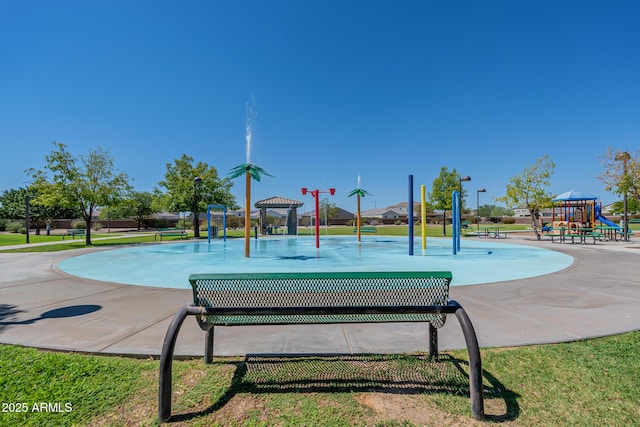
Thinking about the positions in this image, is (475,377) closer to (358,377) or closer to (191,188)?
Answer: (358,377)

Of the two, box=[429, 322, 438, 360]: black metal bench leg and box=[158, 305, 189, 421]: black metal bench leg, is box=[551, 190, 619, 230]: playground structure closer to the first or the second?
box=[429, 322, 438, 360]: black metal bench leg

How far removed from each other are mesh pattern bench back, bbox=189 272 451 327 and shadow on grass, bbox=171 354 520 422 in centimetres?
51

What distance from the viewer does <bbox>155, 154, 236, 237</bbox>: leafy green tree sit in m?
27.9

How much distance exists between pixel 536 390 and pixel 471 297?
11.6ft

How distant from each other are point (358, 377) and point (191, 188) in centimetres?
2836

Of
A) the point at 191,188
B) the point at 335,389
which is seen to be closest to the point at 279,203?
the point at 191,188

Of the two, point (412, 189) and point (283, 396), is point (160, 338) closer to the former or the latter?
point (283, 396)

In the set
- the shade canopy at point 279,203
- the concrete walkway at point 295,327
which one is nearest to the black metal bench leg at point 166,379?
the concrete walkway at point 295,327

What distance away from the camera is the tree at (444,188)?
3159 cm

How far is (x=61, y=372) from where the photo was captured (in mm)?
3117

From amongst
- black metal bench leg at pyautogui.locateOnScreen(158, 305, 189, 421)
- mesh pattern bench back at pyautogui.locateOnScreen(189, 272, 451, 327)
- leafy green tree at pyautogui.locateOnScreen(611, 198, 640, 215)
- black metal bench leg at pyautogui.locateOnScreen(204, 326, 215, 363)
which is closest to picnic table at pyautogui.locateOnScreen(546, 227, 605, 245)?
mesh pattern bench back at pyautogui.locateOnScreen(189, 272, 451, 327)

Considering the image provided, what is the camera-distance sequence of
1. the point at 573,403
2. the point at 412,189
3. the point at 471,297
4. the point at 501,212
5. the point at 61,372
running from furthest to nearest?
the point at 501,212 → the point at 412,189 → the point at 471,297 → the point at 61,372 → the point at 573,403

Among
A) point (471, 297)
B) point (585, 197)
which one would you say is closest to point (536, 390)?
point (471, 297)

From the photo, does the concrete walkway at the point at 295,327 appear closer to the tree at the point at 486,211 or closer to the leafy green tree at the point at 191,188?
the leafy green tree at the point at 191,188
